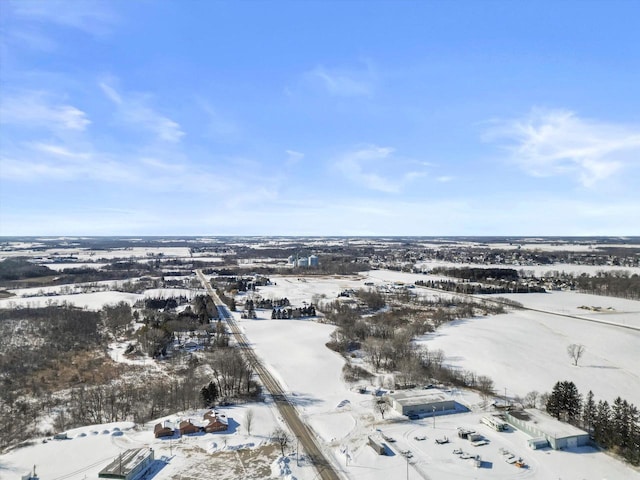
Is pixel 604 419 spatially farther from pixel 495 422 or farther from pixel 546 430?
pixel 495 422

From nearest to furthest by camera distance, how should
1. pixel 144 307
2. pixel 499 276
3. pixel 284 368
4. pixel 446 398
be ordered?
1. pixel 446 398
2. pixel 284 368
3. pixel 144 307
4. pixel 499 276

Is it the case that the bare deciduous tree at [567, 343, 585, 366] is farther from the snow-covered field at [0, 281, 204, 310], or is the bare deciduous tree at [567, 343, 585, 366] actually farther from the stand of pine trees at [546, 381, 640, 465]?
the snow-covered field at [0, 281, 204, 310]

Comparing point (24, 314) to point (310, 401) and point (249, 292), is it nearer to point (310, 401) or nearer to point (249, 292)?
point (249, 292)

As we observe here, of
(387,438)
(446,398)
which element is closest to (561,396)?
(446,398)

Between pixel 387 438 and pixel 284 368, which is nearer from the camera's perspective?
→ pixel 387 438

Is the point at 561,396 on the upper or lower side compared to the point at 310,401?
upper

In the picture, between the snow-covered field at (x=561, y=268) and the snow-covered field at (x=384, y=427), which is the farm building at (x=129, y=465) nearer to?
the snow-covered field at (x=384, y=427)
